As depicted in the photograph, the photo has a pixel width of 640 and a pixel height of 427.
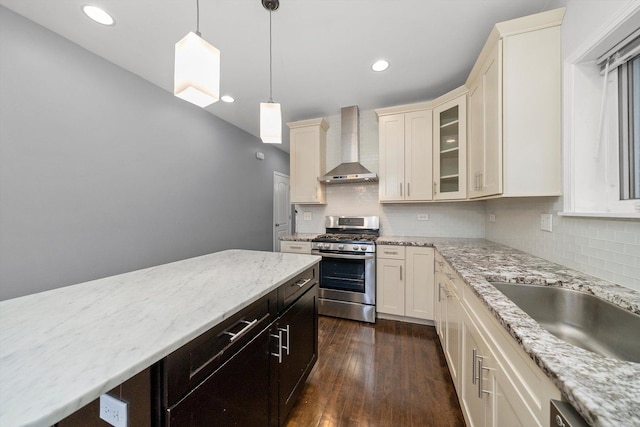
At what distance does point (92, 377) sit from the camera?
50cm

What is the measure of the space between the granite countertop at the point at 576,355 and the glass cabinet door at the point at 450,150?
4.32ft

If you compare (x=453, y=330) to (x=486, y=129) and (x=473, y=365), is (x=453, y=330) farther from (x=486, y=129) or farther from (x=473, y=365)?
(x=486, y=129)

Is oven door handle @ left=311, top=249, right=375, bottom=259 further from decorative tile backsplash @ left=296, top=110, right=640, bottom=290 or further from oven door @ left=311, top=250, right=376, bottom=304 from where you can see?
decorative tile backsplash @ left=296, top=110, right=640, bottom=290

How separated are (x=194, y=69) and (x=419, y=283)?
2.64 metres

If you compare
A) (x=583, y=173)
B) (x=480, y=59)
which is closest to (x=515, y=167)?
(x=583, y=173)

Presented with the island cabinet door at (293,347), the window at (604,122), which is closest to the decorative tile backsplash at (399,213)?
the window at (604,122)

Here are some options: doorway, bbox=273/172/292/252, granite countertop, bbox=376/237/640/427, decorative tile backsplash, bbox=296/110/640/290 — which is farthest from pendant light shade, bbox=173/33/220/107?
doorway, bbox=273/172/292/252

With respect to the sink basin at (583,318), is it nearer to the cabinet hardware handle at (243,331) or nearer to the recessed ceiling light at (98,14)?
the cabinet hardware handle at (243,331)

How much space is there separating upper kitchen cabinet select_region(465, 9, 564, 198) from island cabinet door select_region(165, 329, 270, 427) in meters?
1.81

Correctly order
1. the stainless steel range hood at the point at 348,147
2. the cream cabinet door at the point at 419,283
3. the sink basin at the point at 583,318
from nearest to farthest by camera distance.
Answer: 1. the sink basin at the point at 583,318
2. the cream cabinet door at the point at 419,283
3. the stainless steel range hood at the point at 348,147

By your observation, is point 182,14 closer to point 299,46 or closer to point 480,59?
point 299,46

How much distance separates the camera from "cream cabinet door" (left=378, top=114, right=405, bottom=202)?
2.86m

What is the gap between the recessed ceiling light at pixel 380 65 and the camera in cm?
222

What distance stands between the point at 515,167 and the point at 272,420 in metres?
2.08
